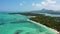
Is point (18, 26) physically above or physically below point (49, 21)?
below

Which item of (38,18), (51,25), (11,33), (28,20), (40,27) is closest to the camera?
(11,33)

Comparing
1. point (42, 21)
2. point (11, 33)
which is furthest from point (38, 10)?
point (11, 33)

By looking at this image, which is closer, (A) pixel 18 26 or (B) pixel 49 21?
(B) pixel 49 21

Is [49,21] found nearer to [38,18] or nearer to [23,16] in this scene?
[38,18]

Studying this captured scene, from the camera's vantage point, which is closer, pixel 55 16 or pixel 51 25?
pixel 51 25

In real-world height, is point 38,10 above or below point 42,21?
above

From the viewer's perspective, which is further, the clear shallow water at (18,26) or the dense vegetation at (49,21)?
the dense vegetation at (49,21)

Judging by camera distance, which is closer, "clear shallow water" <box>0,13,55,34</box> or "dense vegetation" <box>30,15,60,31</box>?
"clear shallow water" <box>0,13,55,34</box>

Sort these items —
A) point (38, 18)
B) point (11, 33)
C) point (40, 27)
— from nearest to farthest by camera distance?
point (11, 33) < point (40, 27) < point (38, 18)
